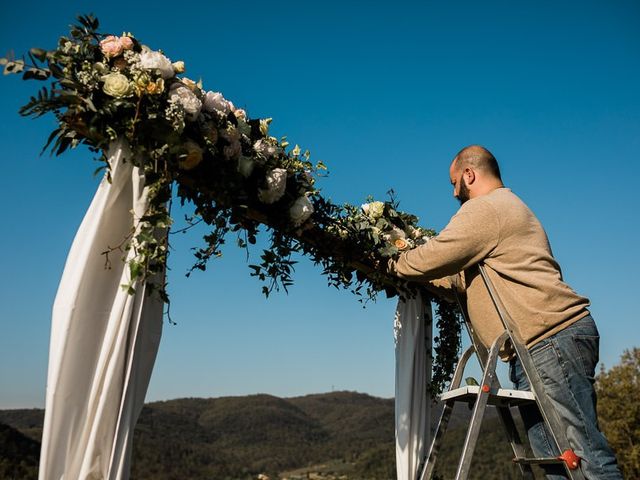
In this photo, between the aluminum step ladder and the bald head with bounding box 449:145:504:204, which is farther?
the bald head with bounding box 449:145:504:204

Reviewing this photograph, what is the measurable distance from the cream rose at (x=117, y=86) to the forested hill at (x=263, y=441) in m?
19.9

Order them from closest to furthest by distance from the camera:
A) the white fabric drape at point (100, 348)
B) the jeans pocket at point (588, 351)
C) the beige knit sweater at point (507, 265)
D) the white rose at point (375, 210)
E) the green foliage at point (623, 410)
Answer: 1. the white fabric drape at point (100, 348)
2. the jeans pocket at point (588, 351)
3. the beige knit sweater at point (507, 265)
4. the white rose at point (375, 210)
5. the green foliage at point (623, 410)

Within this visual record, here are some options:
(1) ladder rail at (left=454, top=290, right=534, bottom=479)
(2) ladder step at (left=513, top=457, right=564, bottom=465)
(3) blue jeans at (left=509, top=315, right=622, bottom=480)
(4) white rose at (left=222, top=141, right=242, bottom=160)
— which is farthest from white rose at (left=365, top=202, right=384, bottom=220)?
(2) ladder step at (left=513, top=457, right=564, bottom=465)

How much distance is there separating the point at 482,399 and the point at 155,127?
6.91ft

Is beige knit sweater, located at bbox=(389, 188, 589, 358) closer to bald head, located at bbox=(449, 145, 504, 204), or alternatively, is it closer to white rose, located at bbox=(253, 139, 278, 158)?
bald head, located at bbox=(449, 145, 504, 204)

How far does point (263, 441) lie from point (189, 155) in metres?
45.6

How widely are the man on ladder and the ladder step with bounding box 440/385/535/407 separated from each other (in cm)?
12

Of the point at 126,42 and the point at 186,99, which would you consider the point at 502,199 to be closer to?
the point at 186,99

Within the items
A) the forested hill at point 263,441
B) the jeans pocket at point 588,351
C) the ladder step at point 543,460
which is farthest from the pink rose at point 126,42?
the forested hill at point 263,441

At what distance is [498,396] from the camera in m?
2.84

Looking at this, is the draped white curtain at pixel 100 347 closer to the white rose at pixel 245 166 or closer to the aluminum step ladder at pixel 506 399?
the white rose at pixel 245 166

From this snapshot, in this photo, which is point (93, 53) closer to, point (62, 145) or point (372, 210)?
point (62, 145)

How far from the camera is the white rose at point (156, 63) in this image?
2539mm

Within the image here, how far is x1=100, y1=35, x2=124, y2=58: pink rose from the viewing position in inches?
99.0
